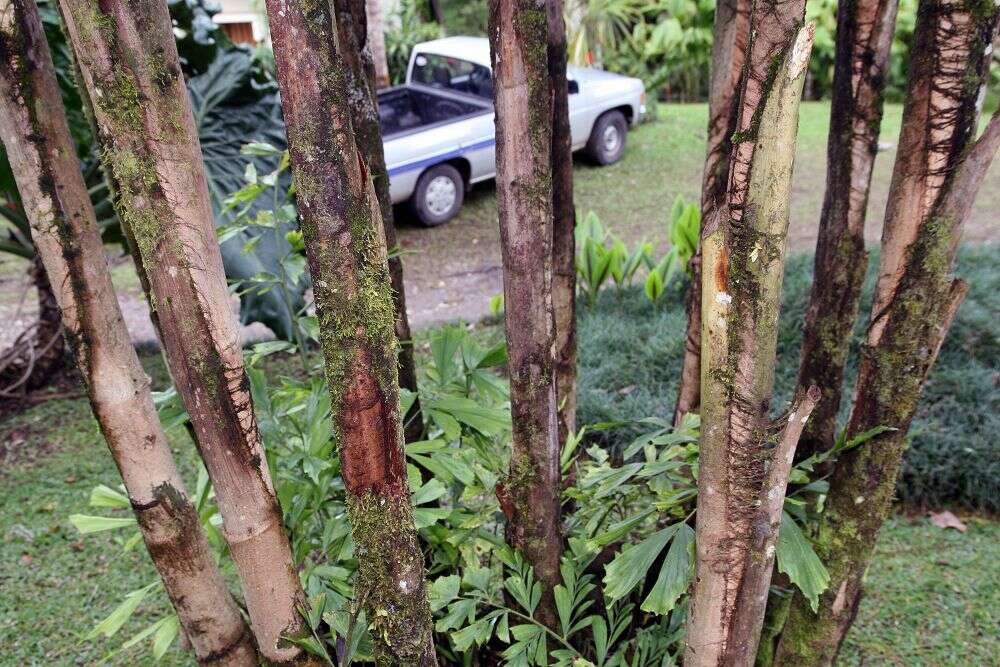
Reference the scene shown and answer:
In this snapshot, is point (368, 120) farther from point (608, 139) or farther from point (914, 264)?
point (608, 139)

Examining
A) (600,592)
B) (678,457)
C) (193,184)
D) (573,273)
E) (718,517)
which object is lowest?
(600,592)

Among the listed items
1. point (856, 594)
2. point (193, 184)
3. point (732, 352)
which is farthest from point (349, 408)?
point (856, 594)

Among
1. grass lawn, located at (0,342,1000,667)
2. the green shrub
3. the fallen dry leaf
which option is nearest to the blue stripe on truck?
the green shrub

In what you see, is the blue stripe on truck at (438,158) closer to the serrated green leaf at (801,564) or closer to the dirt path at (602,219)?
the dirt path at (602,219)

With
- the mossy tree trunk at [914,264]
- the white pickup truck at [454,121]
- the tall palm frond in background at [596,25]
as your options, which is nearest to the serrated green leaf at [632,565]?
the mossy tree trunk at [914,264]

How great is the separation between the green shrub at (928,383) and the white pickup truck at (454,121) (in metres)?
2.91

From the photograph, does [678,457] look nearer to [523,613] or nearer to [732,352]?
[523,613]

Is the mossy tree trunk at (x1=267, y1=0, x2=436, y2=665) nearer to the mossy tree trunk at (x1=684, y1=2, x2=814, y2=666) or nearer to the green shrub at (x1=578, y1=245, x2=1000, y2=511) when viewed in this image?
the mossy tree trunk at (x1=684, y1=2, x2=814, y2=666)

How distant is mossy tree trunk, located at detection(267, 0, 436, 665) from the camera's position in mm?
1067

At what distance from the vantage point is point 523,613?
170cm

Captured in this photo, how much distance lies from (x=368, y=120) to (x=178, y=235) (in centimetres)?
55

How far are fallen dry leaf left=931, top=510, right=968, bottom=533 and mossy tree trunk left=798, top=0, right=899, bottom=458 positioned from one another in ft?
5.27

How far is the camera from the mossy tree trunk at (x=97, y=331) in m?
1.26

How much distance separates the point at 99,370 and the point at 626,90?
796cm
